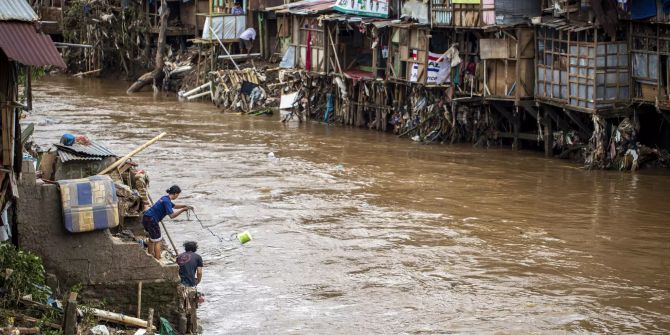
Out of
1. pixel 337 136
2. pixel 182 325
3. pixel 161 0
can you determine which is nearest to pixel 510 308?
pixel 182 325

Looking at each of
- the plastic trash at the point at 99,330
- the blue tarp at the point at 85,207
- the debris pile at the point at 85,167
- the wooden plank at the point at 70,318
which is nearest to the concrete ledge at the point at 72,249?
the blue tarp at the point at 85,207

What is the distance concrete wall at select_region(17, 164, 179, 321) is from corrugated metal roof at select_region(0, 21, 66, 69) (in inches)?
60.8

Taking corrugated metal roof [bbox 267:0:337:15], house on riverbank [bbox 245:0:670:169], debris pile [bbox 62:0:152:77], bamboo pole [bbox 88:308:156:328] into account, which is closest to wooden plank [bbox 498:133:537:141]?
house on riverbank [bbox 245:0:670:169]

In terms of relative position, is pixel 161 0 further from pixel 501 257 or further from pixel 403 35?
pixel 501 257

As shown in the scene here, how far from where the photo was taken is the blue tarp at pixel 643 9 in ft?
74.3

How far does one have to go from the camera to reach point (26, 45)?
11000mm

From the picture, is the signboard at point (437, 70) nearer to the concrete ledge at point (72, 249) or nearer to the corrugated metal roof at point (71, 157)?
the corrugated metal roof at point (71, 157)

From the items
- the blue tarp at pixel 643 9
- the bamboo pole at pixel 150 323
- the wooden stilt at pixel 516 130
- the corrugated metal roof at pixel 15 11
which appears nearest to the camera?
the corrugated metal roof at pixel 15 11

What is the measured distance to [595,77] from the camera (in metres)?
A: 23.9

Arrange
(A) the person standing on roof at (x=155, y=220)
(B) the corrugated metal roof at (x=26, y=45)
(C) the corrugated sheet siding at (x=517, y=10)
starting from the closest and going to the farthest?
(B) the corrugated metal roof at (x=26, y=45) < (A) the person standing on roof at (x=155, y=220) < (C) the corrugated sheet siding at (x=517, y=10)

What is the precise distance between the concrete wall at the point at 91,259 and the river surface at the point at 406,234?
1415mm

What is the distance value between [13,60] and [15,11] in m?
0.65

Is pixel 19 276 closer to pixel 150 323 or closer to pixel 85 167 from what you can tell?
pixel 150 323

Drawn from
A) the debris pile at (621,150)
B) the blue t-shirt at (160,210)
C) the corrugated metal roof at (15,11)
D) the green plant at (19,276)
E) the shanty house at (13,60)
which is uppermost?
the corrugated metal roof at (15,11)
